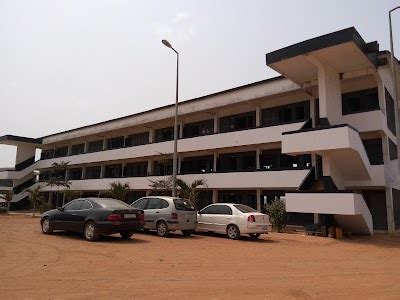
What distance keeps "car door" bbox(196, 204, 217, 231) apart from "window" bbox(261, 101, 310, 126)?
31.5 ft

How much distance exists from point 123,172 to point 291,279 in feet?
110

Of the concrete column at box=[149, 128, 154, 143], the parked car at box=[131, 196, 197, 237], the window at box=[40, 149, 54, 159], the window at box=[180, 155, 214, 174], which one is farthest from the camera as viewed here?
the window at box=[40, 149, 54, 159]

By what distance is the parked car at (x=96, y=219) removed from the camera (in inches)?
508

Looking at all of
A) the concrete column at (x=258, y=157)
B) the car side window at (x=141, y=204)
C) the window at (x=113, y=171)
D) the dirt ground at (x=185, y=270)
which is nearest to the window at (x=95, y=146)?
the window at (x=113, y=171)

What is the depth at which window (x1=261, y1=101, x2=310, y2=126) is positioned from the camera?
82.3 ft

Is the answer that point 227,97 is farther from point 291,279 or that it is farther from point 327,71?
point 291,279

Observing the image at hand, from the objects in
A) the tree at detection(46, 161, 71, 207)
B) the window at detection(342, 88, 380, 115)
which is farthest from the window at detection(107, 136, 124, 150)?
the window at detection(342, 88, 380, 115)

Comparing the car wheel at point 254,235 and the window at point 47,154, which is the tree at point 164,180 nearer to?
the car wheel at point 254,235

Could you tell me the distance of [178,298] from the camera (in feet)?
19.4

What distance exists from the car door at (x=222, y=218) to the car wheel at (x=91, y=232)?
5617mm

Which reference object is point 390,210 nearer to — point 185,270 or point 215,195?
point 215,195

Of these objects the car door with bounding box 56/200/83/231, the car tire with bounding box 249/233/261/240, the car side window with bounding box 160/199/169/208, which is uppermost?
the car side window with bounding box 160/199/169/208

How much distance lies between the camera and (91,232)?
1308cm

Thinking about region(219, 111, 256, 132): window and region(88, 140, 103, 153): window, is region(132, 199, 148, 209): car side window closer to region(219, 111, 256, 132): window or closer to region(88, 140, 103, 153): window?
region(219, 111, 256, 132): window
